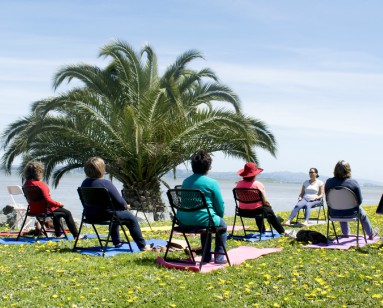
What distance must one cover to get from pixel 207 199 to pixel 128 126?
10.3 meters

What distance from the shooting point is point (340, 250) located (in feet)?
30.6

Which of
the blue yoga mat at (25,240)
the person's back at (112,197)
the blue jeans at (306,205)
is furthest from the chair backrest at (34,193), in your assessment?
the blue jeans at (306,205)

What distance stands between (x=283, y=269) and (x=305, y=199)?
7280mm

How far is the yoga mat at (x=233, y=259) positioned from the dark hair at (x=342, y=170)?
1.88 m

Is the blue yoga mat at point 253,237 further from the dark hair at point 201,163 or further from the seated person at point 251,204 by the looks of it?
the dark hair at point 201,163

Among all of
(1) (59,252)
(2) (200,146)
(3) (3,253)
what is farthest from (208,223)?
(2) (200,146)

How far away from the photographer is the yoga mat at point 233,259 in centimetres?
755

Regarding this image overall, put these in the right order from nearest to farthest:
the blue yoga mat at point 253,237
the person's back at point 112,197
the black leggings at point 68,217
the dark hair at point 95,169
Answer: the person's back at point 112,197 → the dark hair at point 95,169 → the black leggings at point 68,217 → the blue yoga mat at point 253,237

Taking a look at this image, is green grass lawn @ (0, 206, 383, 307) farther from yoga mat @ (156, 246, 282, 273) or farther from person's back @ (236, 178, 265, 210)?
person's back @ (236, 178, 265, 210)

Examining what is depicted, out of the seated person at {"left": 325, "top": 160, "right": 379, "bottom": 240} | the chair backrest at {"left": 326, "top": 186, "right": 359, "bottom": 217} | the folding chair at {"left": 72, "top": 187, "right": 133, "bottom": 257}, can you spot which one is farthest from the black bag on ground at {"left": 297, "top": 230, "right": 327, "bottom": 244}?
the folding chair at {"left": 72, "top": 187, "right": 133, "bottom": 257}

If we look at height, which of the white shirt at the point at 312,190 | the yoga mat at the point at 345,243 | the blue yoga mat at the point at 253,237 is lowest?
the blue yoga mat at the point at 253,237

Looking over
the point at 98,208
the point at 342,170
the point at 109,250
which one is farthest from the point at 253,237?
the point at 98,208

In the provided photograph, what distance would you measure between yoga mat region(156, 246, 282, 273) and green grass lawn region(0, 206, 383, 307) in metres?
0.16

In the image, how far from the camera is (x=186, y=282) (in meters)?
6.71
